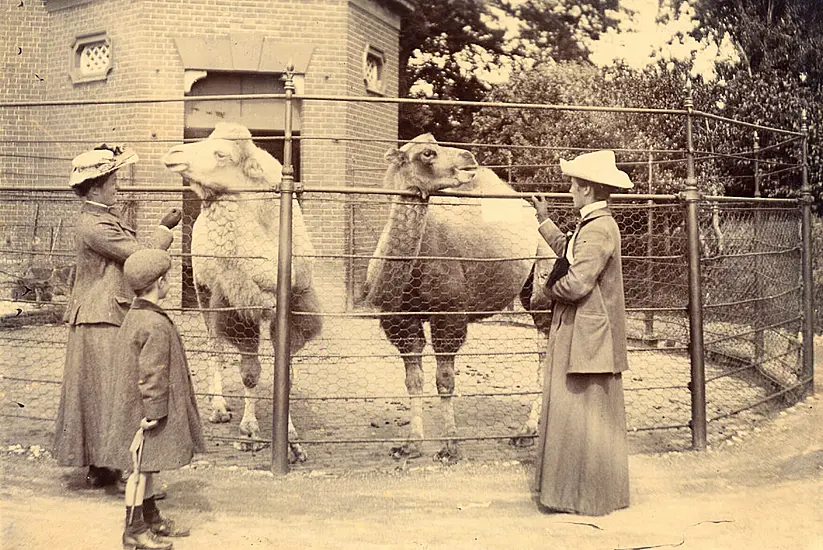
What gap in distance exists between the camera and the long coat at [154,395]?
3.88 m

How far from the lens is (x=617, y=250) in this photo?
179 inches

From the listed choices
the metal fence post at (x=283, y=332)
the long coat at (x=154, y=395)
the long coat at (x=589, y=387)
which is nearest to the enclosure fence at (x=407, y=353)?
the metal fence post at (x=283, y=332)

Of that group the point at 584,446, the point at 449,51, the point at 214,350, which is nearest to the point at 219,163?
the point at 214,350

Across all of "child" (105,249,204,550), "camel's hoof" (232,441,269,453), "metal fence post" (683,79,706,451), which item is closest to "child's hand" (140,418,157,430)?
"child" (105,249,204,550)

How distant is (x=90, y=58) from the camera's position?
12734mm

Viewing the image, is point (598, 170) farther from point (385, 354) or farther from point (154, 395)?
point (385, 354)

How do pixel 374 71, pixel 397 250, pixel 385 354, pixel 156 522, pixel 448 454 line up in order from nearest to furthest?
pixel 156 522
pixel 448 454
pixel 397 250
pixel 385 354
pixel 374 71

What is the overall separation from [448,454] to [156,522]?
233 cm

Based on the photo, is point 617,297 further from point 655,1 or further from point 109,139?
point 655,1

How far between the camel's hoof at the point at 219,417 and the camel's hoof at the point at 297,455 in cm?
133

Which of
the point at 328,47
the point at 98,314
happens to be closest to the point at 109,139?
the point at 328,47

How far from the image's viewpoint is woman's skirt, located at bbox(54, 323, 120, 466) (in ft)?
15.5

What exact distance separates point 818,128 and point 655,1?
4.52 metres

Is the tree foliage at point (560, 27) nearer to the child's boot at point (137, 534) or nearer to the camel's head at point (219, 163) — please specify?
the camel's head at point (219, 163)
